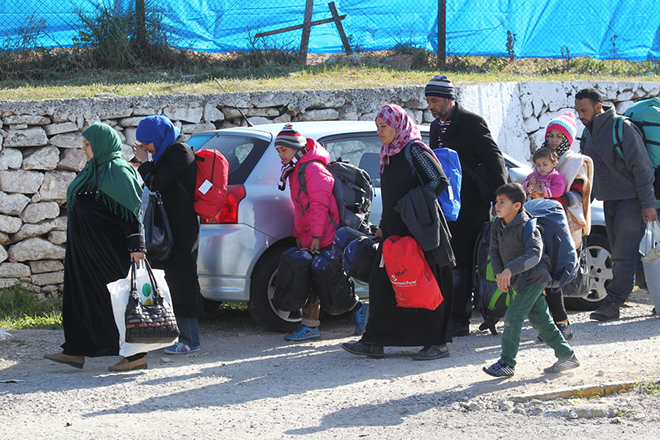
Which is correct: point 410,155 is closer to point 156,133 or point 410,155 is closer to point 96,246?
point 156,133

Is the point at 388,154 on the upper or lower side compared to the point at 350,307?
upper

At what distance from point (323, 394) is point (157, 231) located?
1.63m

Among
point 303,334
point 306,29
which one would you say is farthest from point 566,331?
point 306,29

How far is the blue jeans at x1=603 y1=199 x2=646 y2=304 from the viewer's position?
18.9ft

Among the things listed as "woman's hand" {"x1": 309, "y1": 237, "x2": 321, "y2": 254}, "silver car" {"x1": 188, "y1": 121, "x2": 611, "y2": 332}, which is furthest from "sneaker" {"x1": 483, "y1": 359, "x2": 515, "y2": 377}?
"silver car" {"x1": 188, "y1": 121, "x2": 611, "y2": 332}

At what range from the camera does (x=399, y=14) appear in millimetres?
10195

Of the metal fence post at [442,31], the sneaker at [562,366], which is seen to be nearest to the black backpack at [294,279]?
→ the sneaker at [562,366]

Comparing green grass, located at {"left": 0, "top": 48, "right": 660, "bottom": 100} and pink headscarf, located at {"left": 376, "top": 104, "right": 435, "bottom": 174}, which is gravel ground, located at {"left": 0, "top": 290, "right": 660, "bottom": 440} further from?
green grass, located at {"left": 0, "top": 48, "right": 660, "bottom": 100}

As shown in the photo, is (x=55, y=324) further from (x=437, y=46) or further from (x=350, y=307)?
(x=437, y=46)

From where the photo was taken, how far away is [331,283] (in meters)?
5.07

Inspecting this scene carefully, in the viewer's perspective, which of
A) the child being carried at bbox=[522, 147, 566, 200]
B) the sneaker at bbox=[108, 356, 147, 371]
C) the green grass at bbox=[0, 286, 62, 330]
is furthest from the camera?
the green grass at bbox=[0, 286, 62, 330]

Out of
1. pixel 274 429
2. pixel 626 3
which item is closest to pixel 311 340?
pixel 274 429

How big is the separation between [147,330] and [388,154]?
190 centimetres

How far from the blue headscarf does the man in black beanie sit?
1.92 meters
